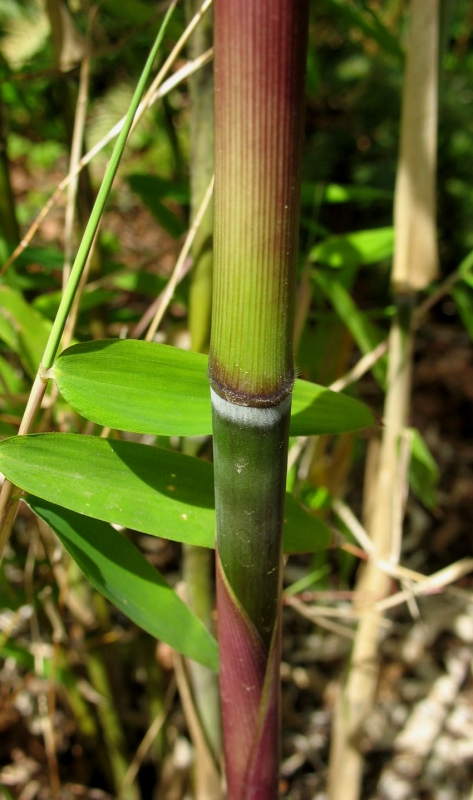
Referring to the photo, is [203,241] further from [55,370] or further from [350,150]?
[350,150]

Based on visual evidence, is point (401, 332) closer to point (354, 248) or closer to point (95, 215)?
point (354, 248)

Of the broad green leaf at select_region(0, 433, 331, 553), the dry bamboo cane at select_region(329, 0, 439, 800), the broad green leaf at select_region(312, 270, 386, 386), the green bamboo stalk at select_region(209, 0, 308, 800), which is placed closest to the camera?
the green bamboo stalk at select_region(209, 0, 308, 800)

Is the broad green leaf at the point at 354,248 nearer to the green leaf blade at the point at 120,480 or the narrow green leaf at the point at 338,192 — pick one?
the narrow green leaf at the point at 338,192

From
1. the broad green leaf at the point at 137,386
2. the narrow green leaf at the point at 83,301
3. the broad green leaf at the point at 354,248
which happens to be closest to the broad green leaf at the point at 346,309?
the broad green leaf at the point at 354,248

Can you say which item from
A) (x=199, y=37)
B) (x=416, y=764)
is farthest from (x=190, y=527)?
(x=416, y=764)

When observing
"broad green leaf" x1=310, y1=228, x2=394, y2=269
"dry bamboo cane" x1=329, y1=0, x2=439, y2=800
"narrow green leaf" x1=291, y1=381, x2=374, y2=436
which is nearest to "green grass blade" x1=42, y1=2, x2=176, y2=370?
"narrow green leaf" x1=291, y1=381, x2=374, y2=436

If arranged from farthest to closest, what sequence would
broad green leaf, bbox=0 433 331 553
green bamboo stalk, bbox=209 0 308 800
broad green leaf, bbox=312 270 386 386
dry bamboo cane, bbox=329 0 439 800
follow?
broad green leaf, bbox=312 270 386 386, dry bamboo cane, bbox=329 0 439 800, broad green leaf, bbox=0 433 331 553, green bamboo stalk, bbox=209 0 308 800

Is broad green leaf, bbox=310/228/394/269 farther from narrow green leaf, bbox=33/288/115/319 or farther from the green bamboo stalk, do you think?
the green bamboo stalk
